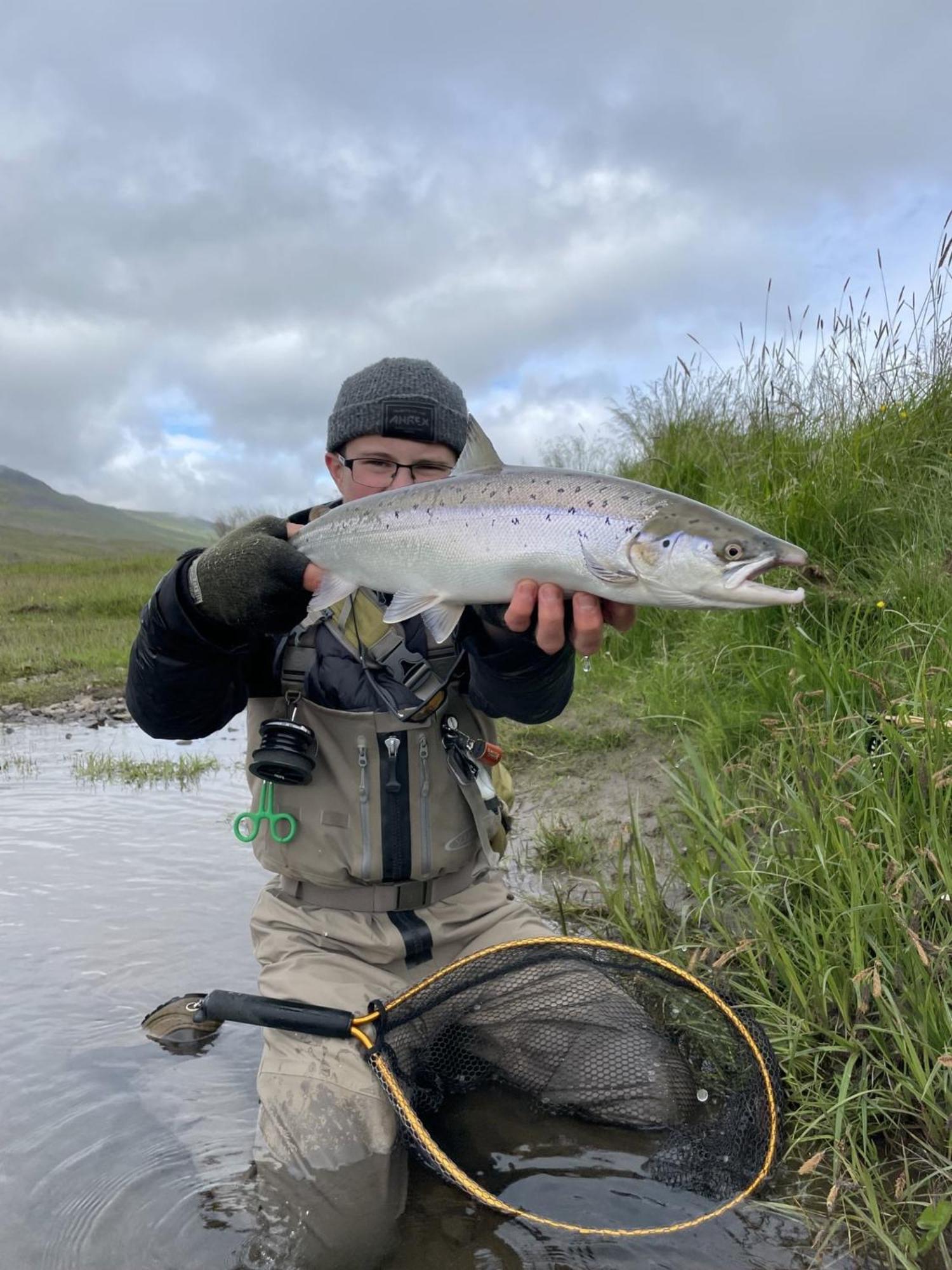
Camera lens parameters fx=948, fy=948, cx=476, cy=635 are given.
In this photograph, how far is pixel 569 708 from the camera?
21.3ft

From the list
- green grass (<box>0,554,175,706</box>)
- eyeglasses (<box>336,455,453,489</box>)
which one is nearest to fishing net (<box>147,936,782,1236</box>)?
eyeglasses (<box>336,455,453,489</box>)

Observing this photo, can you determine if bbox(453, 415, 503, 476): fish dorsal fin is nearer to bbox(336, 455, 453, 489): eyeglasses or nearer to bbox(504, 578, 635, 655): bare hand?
bbox(504, 578, 635, 655): bare hand

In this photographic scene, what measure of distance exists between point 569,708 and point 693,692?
1.63m

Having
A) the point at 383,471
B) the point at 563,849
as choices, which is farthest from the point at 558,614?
the point at 563,849

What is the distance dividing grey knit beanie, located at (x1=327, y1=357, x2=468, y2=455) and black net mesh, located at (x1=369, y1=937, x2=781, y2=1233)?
5.95ft

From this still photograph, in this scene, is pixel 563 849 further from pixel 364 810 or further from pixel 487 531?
pixel 487 531

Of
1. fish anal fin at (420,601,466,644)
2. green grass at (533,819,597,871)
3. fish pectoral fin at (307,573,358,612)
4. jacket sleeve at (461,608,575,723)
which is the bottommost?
green grass at (533,819,597,871)

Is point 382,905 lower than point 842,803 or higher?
lower

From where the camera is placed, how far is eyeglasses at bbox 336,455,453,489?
11.4ft

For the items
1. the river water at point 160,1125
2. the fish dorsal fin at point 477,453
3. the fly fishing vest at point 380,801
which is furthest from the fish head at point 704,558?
the river water at point 160,1125

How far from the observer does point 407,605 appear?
2869 millimetres

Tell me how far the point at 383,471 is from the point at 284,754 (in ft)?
3.75

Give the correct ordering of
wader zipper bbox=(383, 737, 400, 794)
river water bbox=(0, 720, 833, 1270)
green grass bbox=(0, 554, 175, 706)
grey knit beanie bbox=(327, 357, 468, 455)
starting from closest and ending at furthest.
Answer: river water bbox=(0, 720, 833, 1270)
wader zipper bbox=(383, 737, 400, 794)
grey knit beanie bbox=(327, 357, 468, 455)
green grass bbox=(0, 554, 175, 706)

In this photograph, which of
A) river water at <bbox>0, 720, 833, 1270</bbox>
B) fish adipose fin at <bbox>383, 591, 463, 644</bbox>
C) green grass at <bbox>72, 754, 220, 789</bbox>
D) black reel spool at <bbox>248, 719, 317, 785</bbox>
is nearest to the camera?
river water at <bbox>0, 720, 833, 1270</bbox>
